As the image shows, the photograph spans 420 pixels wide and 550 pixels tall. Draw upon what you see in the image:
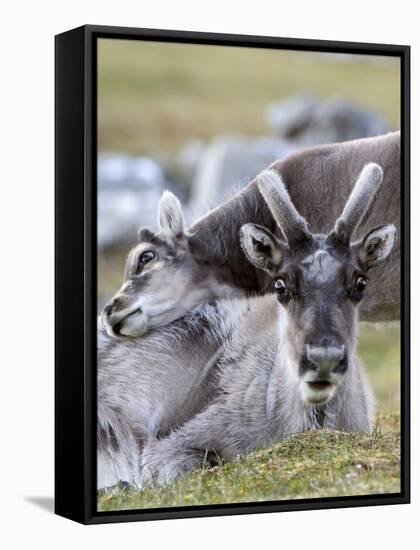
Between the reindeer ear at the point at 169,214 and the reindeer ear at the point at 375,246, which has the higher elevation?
the reindeer ear at the point at 169,214

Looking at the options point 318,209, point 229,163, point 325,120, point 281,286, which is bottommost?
point 281,286

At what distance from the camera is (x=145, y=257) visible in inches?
407

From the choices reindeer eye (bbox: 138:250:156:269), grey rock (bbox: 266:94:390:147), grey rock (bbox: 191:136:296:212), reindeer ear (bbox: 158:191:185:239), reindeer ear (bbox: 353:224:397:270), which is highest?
grey rock (bbox: 266:94:390:147)

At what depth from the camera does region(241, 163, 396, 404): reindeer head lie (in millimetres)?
10375

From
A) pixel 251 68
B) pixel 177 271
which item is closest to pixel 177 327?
pixel 177 271

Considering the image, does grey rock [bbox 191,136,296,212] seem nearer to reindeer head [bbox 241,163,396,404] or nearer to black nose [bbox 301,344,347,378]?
reindeer head [bbox 241,163,396,404]

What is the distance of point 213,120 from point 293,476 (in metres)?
2.53

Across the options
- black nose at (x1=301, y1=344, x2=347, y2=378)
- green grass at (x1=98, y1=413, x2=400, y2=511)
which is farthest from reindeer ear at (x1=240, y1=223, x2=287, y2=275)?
green grass at (x1=98, y1=413, x2=400, y2=511)

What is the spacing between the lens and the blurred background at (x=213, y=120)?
10039 mm

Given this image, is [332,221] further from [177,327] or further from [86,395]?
[86,395]

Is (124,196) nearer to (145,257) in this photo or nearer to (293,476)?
(145,257)

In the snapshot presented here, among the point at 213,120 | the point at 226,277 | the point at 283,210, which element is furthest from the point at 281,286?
the point at 213,120

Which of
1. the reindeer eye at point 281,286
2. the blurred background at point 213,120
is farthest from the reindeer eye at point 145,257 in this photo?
the reindeer eye at point 281,286

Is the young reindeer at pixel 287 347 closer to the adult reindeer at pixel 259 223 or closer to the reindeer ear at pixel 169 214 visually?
the adult reindeer at pixel 259 223
